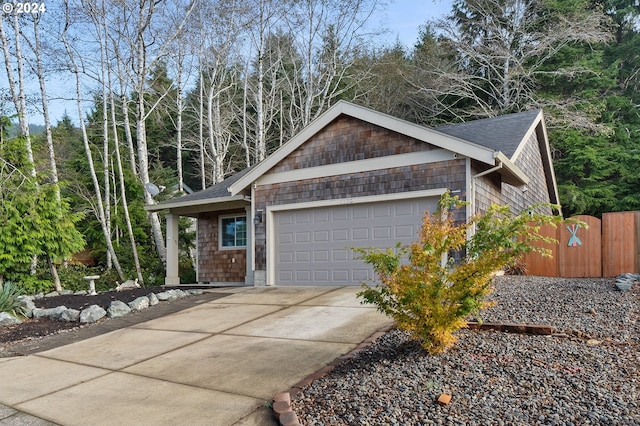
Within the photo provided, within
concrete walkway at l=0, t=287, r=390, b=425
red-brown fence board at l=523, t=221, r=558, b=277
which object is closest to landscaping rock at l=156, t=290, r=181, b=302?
concrete walkway at l=0, t=287, r=390, b=425

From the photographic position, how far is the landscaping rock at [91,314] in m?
7.48

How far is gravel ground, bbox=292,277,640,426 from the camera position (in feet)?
9.66

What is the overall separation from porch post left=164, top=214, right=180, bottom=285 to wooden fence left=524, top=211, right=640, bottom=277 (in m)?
9.77

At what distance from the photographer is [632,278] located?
745 cm

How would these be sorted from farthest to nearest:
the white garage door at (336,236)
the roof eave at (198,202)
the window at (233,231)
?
the window at (233,231) → the roof eave at (198,202) → the white garage door at (336,236)

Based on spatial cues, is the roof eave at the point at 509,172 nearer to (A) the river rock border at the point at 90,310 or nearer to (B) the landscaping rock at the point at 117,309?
(A) the river rock border at the point at 90,310

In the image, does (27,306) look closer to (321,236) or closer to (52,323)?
(52,323)

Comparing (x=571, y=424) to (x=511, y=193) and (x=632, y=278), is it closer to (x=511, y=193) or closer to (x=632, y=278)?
(x=632, y=278)

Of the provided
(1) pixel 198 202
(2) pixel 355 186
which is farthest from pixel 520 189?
(1) pixel 198 202

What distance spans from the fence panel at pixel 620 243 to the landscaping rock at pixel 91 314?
9.58 m

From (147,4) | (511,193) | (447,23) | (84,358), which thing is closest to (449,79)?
(447,23)

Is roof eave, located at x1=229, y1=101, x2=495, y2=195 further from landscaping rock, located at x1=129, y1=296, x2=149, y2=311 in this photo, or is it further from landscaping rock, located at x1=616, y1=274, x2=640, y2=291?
landscaping rock, located at x1=129, y1=296, x2=149, y2=311

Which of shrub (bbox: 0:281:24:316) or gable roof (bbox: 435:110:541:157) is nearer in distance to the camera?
shrub (bbox: 0:281:24:316)

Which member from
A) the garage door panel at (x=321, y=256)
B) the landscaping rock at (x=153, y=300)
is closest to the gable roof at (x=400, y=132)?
the garage door panel at (x=321, y=256)
